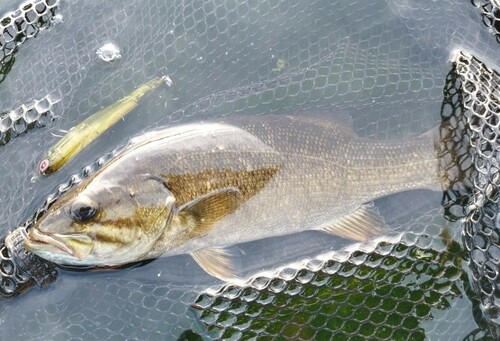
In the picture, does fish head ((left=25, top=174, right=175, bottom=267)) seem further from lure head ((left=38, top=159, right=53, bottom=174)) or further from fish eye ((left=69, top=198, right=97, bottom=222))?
lure head ((left=38, top=159, right=53, bottom=174))

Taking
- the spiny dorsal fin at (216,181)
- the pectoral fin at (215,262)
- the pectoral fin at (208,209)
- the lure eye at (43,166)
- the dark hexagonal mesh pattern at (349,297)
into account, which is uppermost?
the lure eye at (43,166)

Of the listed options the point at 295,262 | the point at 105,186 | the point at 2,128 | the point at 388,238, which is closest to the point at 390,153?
the point at 388,238

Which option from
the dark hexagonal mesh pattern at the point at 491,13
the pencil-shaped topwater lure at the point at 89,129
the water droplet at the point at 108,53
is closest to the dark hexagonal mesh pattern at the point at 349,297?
the pencil-shaped topwater lure at the point at 89,129

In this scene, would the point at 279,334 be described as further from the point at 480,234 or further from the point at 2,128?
the point at 2,128

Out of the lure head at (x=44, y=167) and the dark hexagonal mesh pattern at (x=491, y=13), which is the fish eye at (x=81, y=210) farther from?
the dark hexagonal mesh pattern at (x=491, y=13)

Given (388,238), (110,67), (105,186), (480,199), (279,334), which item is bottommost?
(279,334)

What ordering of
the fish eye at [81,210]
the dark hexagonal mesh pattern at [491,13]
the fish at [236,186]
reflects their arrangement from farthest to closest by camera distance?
the dark hexagonal mesh pattern at [491,13]
the fish at [236,186]
the fish eye at [81,210]

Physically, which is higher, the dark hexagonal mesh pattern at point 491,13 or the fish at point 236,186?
the dark hexagonal mesh pattern at point 491,13
